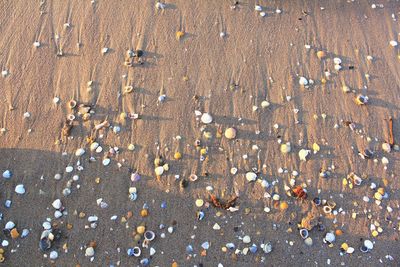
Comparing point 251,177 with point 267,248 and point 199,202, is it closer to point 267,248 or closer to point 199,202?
point 199,202

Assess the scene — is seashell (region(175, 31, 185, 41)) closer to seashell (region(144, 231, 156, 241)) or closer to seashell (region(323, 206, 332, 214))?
seashell (region(144, 231, 156, 241))

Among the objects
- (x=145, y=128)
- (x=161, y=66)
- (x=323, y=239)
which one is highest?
(x=161, y=66)

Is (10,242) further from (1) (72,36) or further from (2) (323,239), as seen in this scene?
(2) (323,239)

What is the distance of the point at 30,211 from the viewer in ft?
13.5

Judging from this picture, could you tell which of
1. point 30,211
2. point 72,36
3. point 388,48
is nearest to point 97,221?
point 30,211

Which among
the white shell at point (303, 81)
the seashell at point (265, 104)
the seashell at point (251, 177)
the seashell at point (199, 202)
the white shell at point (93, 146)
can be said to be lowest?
the seashell at point (199, 202)

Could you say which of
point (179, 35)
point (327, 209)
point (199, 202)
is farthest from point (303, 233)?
point (179, 35)

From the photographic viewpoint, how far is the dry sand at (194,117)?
4.19 meters

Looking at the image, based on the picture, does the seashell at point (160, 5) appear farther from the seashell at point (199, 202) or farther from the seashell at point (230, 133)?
the seashell at point (199, 202)

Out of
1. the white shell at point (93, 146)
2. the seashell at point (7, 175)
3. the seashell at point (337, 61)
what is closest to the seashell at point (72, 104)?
the white shell at point (93, 146)

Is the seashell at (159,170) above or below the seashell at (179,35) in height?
below

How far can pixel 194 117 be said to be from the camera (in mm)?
4652

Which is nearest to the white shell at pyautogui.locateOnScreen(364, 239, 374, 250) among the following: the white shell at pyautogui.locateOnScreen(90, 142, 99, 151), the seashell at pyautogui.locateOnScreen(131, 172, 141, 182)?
the seashell at pyautogui.locateOnScreen(131, 172, 141, 182)

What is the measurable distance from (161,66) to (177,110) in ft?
2.00
